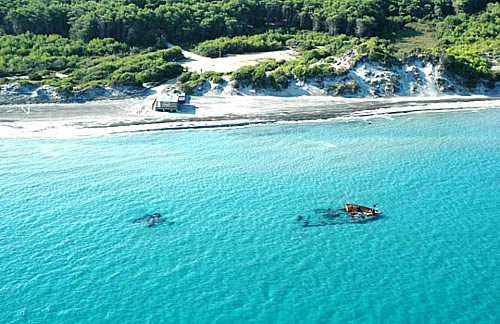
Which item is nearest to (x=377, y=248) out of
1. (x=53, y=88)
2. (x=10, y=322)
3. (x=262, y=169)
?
(x=262, y=169)

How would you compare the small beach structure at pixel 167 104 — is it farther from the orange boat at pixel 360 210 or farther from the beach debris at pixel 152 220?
the orange boat at pixel 360 210

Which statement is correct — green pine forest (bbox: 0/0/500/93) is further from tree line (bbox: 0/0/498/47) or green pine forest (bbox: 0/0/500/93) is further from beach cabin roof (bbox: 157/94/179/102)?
beach cabin roof (bbox: 157/94/179/102)

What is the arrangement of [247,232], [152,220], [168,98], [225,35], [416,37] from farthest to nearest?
1. [416,37]
2. [225,35]
3. [168,98]
4. [152,220]
5. [247,232]

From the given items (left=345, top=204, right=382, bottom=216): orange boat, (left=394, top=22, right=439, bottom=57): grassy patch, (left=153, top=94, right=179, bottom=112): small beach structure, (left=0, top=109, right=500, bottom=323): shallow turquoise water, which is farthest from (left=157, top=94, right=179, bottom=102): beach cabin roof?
(left=394, top=22, right=439, bottom=57): grassy patch

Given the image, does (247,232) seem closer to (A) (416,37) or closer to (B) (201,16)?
(B) (201,16)


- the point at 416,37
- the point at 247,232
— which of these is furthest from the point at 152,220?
the point at 416,37

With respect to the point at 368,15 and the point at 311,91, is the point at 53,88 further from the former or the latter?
→ the point at 368,15
